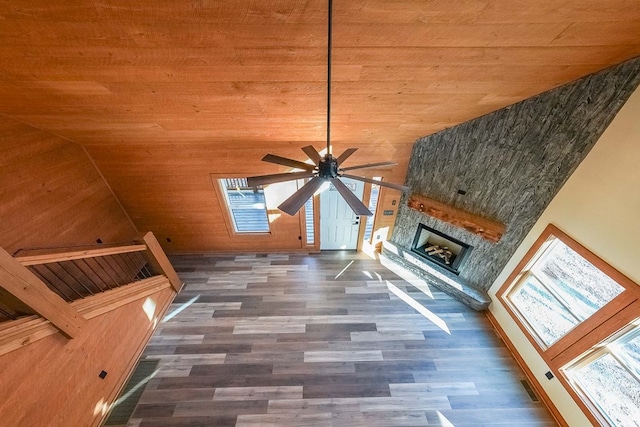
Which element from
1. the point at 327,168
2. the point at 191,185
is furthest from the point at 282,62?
the point at 191,185

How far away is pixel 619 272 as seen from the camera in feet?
6.70

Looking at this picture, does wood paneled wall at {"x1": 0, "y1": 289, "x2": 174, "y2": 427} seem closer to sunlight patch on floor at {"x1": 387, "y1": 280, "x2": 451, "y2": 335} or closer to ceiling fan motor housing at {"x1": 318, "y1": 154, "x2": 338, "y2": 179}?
ceiling fan motor housing at {"x1": 318, "y1": 154, "x2": 338, "y2": 179}

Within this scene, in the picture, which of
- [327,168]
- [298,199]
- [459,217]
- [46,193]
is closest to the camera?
[298,199]

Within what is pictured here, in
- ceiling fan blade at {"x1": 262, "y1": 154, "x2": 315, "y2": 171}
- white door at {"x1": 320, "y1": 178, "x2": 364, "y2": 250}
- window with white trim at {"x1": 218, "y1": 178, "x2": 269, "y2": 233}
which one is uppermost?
window with white trim at {"x1": 218, "y1": 178, "x2": 269, "y2": 233}

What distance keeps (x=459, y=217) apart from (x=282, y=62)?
3.17 m

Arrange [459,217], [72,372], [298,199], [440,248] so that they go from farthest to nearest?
[440,248] → [459,217] → [72,372] → [298,199]

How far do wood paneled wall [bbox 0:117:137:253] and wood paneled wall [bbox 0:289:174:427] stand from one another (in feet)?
4.24

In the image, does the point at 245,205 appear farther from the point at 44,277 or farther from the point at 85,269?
the point at 44,277

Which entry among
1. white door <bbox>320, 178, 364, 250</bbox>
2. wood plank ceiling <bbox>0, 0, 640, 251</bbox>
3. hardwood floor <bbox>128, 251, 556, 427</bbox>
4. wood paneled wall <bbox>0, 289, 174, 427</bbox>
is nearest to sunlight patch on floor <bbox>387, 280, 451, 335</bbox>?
hardwood floor <bbox>128, 251, 556, 427</bbox>

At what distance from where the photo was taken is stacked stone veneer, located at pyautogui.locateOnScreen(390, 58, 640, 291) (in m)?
2.15

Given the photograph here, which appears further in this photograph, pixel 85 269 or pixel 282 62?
pixel 85 269

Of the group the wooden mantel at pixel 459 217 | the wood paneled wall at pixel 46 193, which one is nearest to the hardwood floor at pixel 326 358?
the wooden mantel at pixel 459 217

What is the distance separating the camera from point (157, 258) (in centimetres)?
346

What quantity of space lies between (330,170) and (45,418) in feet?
11.3
